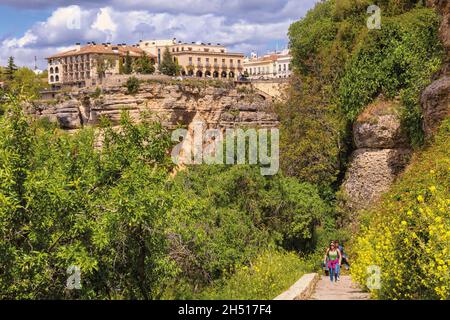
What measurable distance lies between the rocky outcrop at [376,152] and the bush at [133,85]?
33.8 m

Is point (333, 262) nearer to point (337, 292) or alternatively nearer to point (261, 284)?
point (337, 292)

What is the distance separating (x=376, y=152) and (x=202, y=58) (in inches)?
3249

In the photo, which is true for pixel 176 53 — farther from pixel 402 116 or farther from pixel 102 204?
pixel 102 204

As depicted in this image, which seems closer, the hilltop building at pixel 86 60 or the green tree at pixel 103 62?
the green tree at pixel 103 62

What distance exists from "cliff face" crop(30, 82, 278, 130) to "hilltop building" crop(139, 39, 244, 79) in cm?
4003

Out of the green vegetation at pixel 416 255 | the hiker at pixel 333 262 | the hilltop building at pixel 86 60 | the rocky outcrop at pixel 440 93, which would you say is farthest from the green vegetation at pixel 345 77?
the hilltop building at pixel 86 60

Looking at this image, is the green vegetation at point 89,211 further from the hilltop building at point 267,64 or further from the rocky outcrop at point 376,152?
the hilltop building at point 267,64

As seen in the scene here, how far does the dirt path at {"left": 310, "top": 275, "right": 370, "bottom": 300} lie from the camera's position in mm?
10741

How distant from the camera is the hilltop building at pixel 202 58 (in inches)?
3959

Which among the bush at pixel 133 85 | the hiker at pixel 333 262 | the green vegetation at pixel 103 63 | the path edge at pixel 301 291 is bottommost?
the hiker at pixel 333 262

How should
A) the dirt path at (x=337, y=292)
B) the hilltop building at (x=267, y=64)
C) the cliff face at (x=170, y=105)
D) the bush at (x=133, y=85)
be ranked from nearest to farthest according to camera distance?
the dirt path at (x=337, y=292) < the cliff face at (x=170, y=105) < the bush at (x=133, y=85) < the hilltop building at (x=267, y=64)

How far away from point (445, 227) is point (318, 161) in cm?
1666

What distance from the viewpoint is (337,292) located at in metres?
11.9

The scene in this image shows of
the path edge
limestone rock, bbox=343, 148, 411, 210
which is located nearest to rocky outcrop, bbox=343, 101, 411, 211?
limestone rock, bbox=343, 148, 411, 210
